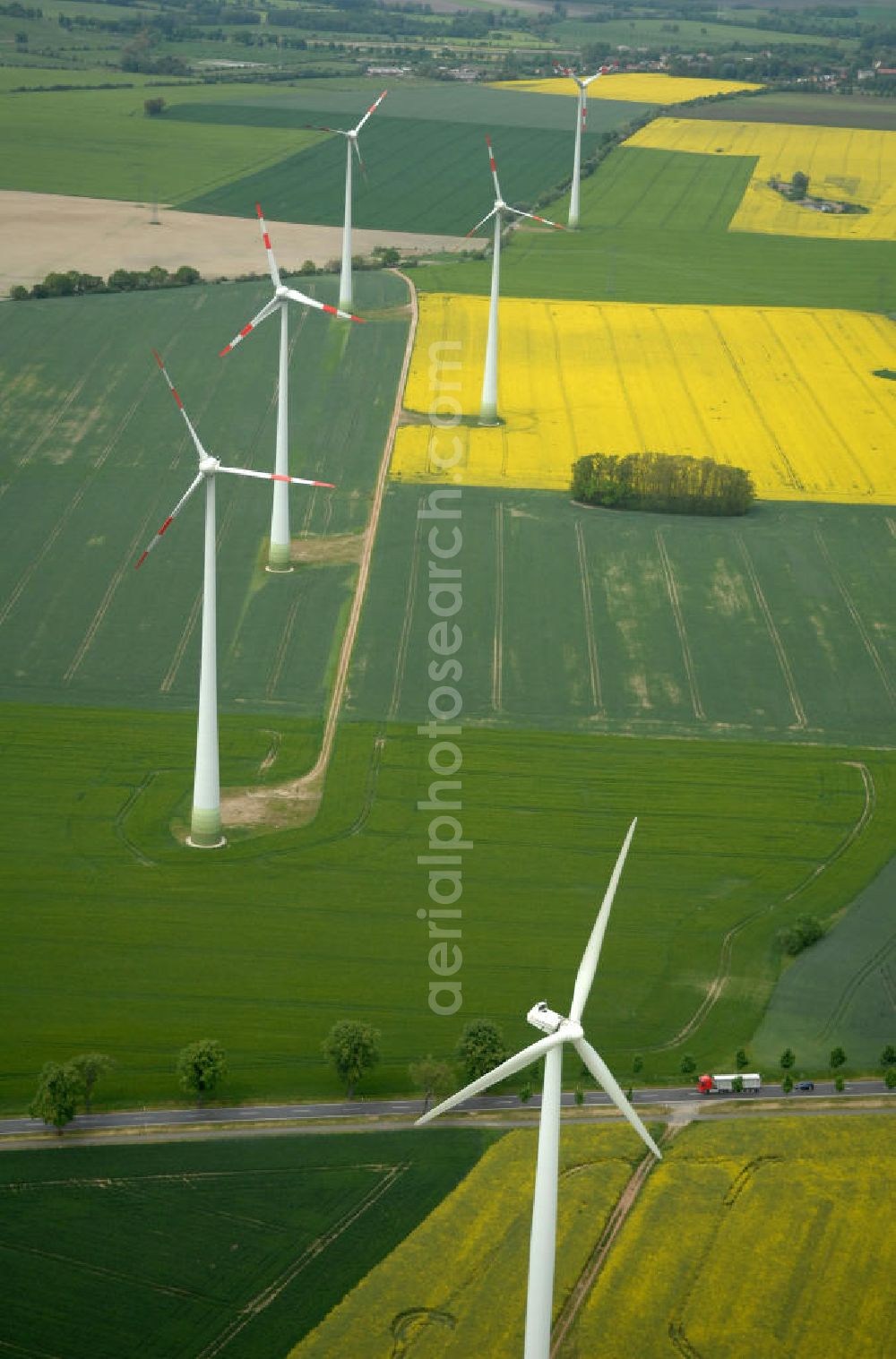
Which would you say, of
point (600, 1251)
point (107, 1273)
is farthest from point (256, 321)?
point (600, 1251)

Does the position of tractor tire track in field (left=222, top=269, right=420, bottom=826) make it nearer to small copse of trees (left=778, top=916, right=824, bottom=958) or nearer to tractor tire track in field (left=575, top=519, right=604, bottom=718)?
tractor tire track in field (left=575, top=519, right=604, bottom=718)

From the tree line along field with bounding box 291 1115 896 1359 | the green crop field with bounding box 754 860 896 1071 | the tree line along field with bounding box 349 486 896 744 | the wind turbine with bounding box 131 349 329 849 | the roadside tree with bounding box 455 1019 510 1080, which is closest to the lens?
the tree line along field with bounding box 291 1115 896 1359

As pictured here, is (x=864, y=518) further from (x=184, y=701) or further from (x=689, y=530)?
(x=184, y=701)

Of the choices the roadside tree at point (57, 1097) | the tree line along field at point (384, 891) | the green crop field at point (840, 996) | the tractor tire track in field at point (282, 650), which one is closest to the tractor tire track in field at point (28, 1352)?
the roadside tree at point (57, 1097)

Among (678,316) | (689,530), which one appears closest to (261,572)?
(689,530)

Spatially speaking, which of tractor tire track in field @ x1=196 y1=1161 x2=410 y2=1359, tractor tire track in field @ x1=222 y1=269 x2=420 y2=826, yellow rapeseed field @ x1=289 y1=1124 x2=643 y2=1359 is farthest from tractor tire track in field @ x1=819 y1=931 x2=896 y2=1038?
tractor tire track in field @ x1=222 y1=269 x2=420 y2=826

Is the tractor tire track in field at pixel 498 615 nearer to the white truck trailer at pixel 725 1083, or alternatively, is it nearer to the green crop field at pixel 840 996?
the green crop field at pixel 840 996
